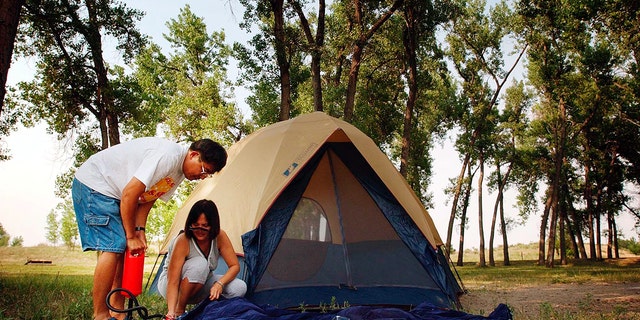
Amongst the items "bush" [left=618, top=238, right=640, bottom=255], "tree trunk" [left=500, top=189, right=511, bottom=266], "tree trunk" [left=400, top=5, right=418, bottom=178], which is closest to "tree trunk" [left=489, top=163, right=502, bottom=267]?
"tree trunk" [left=500, top=189, right=511, bottom=266]

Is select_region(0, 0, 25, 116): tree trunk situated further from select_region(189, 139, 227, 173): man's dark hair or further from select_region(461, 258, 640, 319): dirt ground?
select_region(461, 258, 640, 319): dirt ground

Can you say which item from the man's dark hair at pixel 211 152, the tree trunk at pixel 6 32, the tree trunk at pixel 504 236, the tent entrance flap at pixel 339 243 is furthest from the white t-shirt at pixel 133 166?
the tree trunk at pixel 504 236

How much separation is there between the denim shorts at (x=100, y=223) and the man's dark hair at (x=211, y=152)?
578 mm

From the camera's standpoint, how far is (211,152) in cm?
286

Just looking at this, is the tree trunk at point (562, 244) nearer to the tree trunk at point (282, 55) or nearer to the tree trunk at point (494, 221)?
the tree trunk at point (494, 221)

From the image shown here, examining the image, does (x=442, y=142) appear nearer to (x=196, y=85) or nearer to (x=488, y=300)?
(x=196, y=85)

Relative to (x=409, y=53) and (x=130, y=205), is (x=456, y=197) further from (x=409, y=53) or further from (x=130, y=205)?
(x=130, y=205)

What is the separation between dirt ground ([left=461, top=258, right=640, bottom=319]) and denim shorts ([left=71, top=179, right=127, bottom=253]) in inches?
127

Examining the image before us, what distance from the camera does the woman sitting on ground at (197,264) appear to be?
3098mm

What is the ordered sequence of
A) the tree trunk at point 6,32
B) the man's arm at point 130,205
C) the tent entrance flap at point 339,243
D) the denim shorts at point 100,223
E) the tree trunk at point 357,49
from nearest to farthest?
the man's arm at point 130,205 → the denim shorts at point 100,223 → the tree trunk at point 6,32 → the tent entrance flap at point 339,243 → the tree trunk at point 357,49

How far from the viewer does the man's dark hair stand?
2.86 meters

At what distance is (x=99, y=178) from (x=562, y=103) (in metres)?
15.4

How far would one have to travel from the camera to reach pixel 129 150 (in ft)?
9.50

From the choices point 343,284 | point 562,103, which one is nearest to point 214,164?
point 343,284
